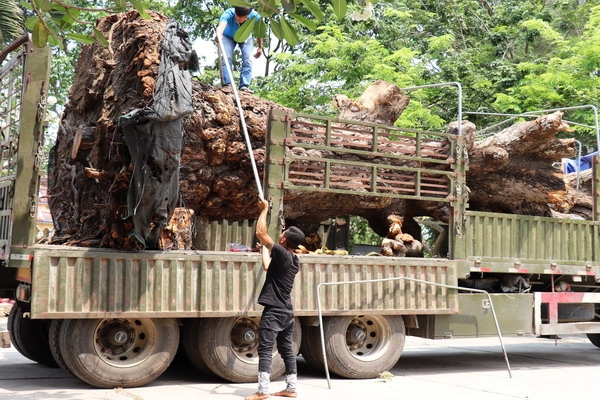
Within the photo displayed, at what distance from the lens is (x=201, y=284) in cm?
822

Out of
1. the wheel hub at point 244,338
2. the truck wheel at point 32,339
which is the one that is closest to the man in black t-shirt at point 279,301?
the wheel hub at point 244,338

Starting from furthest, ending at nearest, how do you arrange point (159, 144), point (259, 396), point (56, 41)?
point (159, 144)
point (259, 396)
point (56, 41)

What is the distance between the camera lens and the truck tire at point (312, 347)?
29.5ft

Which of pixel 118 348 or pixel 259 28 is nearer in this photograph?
pixel 259 28

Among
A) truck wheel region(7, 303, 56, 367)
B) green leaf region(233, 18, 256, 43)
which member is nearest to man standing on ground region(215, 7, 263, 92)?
truck wheel region(7, 303, 56, 367)

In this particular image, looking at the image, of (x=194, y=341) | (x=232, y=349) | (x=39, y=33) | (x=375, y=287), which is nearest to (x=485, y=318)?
(x=375, y=287)

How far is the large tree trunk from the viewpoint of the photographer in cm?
831

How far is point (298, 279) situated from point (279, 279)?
1276mm

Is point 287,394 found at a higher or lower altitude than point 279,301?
lower

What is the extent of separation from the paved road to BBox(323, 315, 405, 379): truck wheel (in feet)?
0.55

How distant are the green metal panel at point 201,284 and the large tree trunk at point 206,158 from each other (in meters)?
0.42

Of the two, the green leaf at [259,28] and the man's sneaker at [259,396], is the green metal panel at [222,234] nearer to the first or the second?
the man's sneaker at [259,396]

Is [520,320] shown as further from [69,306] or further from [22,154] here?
[22,154]

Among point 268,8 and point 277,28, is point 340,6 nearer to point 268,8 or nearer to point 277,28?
point 277,28
